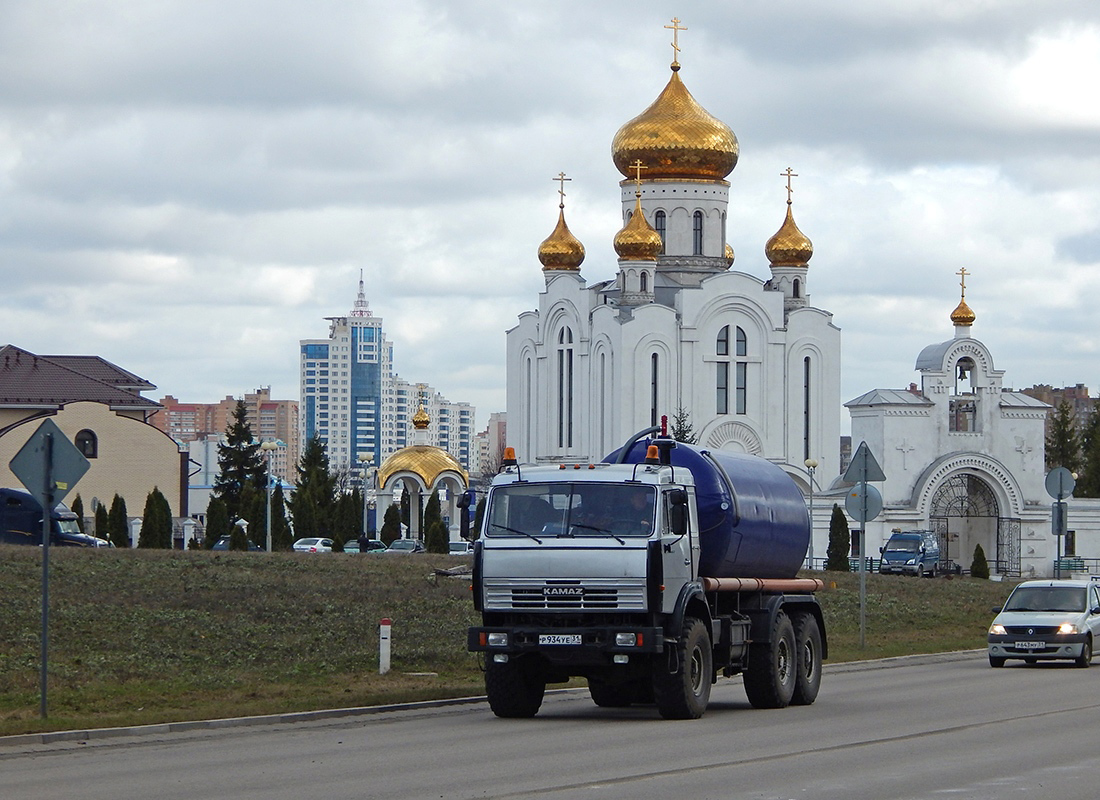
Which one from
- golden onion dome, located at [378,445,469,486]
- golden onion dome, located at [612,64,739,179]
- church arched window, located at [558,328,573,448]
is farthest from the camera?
golden onion dome, located at [378,445,469,486]

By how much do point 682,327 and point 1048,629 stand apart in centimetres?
4694

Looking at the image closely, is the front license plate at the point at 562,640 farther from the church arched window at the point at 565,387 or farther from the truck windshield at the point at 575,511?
the church arched window at the point at 565,387

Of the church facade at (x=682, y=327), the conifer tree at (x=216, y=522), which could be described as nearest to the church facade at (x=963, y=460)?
the church facade at (x=682, y=327)

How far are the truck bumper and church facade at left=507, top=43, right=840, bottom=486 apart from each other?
53.1m

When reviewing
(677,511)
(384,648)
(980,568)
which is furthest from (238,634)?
(980,568)

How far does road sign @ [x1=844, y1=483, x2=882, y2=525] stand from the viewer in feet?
90.5

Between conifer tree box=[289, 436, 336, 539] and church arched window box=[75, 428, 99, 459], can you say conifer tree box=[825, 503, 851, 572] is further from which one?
church arched window box=[75, 428, 99, 459]

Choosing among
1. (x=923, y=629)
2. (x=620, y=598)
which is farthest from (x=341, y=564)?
(x=620, y=598)

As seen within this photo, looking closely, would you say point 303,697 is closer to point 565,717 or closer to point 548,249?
point 565,717

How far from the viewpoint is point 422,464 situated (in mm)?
79500

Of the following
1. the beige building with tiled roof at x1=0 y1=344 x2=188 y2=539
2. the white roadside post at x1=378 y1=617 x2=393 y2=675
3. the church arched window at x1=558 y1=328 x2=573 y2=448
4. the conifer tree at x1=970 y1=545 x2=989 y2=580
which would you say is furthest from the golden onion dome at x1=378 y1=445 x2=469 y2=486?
the white roadside post at x1=378 y1=617 x2=393 y2=675

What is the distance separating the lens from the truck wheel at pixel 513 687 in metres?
17.8

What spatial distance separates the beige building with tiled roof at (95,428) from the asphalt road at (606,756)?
5115 centimetres

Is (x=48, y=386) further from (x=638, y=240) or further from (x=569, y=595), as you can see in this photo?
(x=569, y=595)
